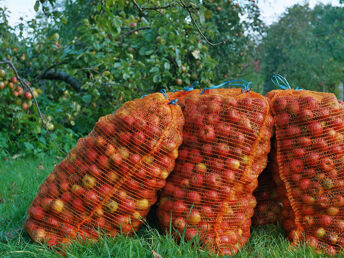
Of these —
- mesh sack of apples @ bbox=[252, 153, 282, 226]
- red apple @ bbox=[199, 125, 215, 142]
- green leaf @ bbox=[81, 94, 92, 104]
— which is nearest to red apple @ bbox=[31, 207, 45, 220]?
red apple @ bbox=[199, 125, 215, 142]

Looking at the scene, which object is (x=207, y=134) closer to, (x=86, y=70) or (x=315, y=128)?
(x=315, y=128)

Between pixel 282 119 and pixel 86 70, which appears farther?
pixel 86 70

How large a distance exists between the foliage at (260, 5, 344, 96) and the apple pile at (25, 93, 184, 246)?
32.2ft

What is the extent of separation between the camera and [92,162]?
1.95 m

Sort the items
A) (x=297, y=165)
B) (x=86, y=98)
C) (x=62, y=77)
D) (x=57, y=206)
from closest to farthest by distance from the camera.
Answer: (x=57, y=206)
(x=297, y=165)
(x=86, y=98)
(x=62, y=77)

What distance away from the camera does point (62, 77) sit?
17.2 feet

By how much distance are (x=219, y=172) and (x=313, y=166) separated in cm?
54

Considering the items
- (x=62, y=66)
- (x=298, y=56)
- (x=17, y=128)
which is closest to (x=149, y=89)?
(x=62, y=66)

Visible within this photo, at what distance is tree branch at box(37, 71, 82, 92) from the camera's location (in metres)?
5.14

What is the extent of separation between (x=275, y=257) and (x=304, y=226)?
0.39 meters

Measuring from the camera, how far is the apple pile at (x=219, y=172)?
1.92m

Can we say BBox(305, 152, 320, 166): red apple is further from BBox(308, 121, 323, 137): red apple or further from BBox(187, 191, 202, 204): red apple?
BBox(187, 191, 202, 204): red apple

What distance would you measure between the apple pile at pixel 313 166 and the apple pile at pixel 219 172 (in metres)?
0.13

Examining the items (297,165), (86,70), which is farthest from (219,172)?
(86,70)
